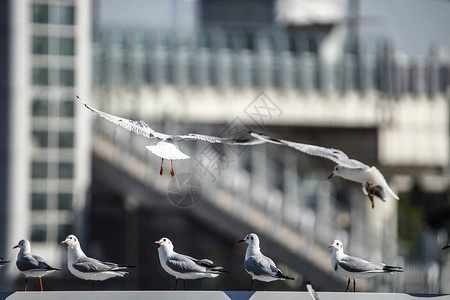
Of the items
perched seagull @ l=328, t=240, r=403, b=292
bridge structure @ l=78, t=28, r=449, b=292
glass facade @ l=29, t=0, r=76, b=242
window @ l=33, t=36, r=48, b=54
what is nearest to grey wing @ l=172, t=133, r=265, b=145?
perched seagull @ l=328, t=240, r=403, b=292

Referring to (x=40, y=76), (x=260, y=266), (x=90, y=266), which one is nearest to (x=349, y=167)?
(x=260, y=266)

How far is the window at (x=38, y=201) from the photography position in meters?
20.5

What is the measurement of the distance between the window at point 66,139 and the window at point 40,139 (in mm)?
425

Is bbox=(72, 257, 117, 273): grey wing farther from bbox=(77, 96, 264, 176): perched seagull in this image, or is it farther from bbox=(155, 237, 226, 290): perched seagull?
bbox=(77, 96, 264, 176): perched seagull

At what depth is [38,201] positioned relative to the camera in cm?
2052

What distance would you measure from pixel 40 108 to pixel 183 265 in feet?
45.8

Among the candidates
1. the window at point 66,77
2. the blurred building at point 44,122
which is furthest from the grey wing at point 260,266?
the window at point 66,77

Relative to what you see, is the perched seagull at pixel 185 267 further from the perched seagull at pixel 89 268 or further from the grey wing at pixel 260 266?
the perched seagull at pixel 89 268

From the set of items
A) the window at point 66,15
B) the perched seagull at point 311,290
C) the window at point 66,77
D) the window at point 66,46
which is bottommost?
the perched seagull at point 311,290

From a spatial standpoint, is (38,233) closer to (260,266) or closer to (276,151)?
(276,151)

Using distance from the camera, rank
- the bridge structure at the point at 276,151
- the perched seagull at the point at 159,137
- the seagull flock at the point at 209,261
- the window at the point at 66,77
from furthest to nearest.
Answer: the window at the point at 66,77 → the bridge structure at the point at 276,151 → the seagull flock at the point at 209,261 → the perched seagull at the point at 159,137

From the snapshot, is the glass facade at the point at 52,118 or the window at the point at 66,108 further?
the window at the point at 66,108

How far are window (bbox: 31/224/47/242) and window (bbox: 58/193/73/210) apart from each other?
2.39 feet

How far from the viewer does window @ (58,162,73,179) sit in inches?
834
